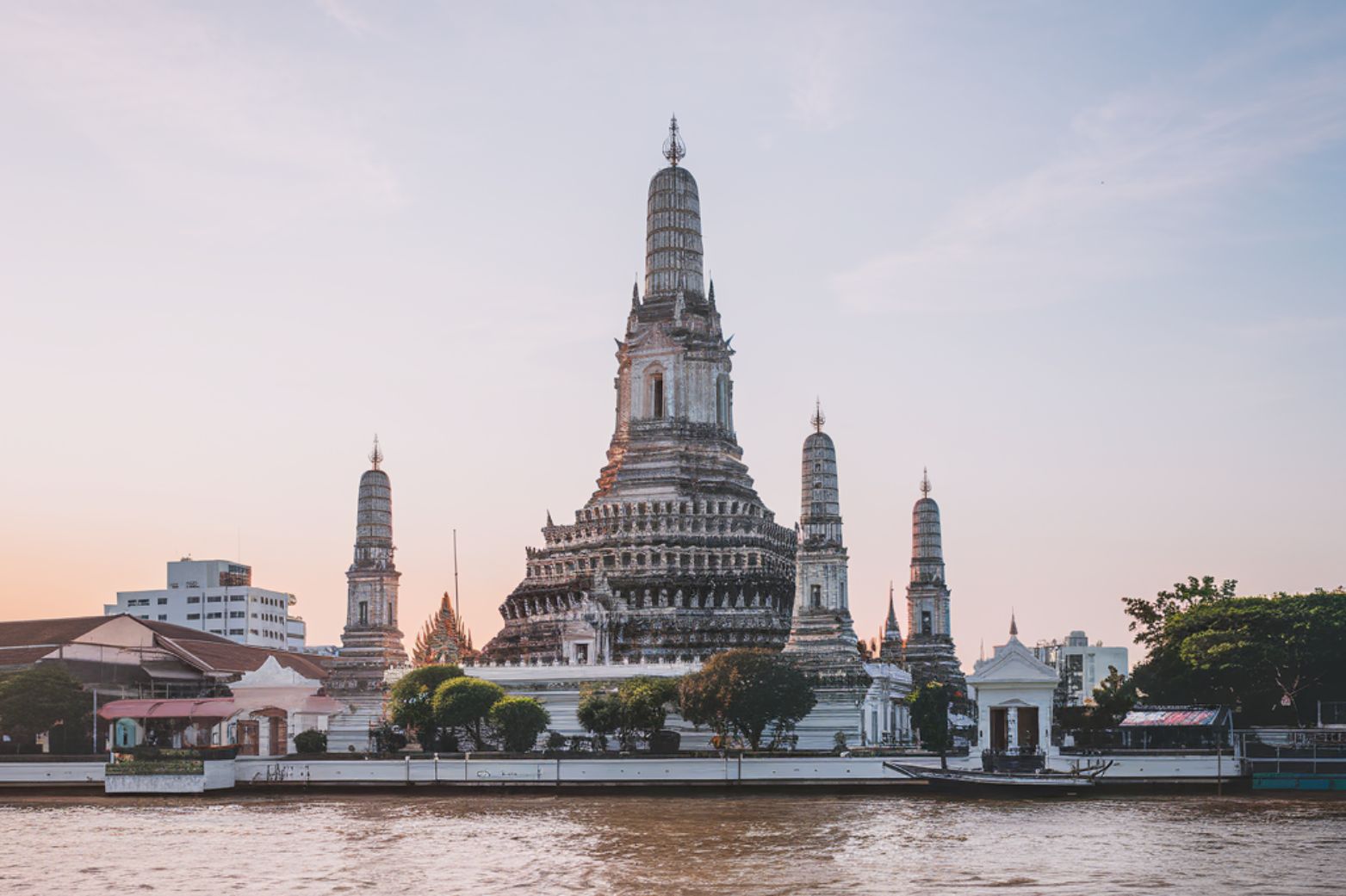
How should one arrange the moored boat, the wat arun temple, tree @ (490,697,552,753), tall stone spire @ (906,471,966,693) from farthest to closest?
tall stone spire @ (906,471,966,693) < the wat arun temple < tree @ (490,697,552,753) < the moored boat

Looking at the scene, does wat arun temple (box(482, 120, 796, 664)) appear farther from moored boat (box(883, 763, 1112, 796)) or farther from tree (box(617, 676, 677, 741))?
moored boat (box(883, 763, 1112, 796))

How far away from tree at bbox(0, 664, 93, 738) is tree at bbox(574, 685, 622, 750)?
23776 mm

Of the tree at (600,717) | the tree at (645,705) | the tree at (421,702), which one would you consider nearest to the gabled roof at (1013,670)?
the tree at (645,705)

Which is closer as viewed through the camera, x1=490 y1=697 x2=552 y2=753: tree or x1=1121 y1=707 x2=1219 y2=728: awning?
x1=1121 y1=707 x2=1219 y2=728: awning

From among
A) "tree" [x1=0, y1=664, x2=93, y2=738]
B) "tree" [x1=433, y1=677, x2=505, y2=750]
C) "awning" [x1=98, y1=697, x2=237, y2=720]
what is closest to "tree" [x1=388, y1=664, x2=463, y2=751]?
"tree" [x1=433, y1=677, x2=505, y2=750]

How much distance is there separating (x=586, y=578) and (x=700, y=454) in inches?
359

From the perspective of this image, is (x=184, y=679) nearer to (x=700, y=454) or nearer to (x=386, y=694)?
(x=386, y=694)

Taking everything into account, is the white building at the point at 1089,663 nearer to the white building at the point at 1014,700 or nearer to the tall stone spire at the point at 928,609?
the tall stone spire at the point at 928,609

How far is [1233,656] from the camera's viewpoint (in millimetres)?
74562

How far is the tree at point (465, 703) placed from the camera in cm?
7462

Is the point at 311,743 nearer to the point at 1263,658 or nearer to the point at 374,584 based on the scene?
the point at 374,584

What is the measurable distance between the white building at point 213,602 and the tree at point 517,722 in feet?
251

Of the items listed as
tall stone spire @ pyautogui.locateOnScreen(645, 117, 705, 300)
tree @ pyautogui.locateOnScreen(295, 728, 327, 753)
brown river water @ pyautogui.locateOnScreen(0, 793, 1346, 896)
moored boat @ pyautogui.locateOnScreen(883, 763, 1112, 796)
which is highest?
tall stone spire @ pyautogui.locateOnScreen(645, 117, 705, 300)

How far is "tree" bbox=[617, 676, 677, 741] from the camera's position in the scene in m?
74.1
